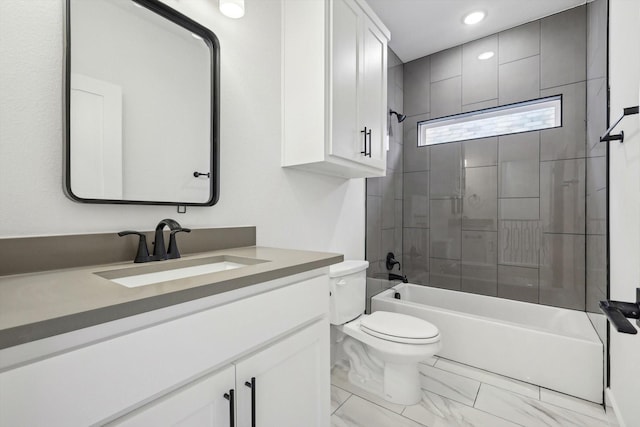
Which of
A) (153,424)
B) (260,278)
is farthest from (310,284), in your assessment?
(153,424)

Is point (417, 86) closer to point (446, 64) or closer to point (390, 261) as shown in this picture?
point (446, 64)

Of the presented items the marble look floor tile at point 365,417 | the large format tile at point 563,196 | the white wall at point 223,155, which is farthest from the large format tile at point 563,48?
the marble look floor tile at point 365,417

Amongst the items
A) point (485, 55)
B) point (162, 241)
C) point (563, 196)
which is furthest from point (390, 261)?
point (162, 241)

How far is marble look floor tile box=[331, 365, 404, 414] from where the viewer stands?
166 cm

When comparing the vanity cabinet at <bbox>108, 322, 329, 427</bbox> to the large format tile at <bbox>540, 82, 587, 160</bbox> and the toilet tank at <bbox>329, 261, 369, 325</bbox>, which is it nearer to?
the toilet tank at <bbox>329, 261, 369, 325</bbox>

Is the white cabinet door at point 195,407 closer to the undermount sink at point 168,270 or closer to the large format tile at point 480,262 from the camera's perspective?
the undermount sink at point 168,270

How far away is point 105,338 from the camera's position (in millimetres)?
526

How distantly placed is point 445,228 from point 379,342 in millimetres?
1625

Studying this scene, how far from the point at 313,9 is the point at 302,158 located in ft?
2.53

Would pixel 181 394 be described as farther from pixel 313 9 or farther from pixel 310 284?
pixel 313 9

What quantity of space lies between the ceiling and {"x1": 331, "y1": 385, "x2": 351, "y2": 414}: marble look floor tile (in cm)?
280

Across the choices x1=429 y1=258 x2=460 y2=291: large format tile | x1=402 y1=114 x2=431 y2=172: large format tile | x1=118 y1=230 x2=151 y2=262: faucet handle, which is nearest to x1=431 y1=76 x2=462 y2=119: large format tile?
x1=402 y1=114 x2=431 y2=172: large format tile

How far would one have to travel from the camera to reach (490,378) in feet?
6.28

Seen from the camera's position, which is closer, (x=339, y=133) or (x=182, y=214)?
(x=182, y=214)
